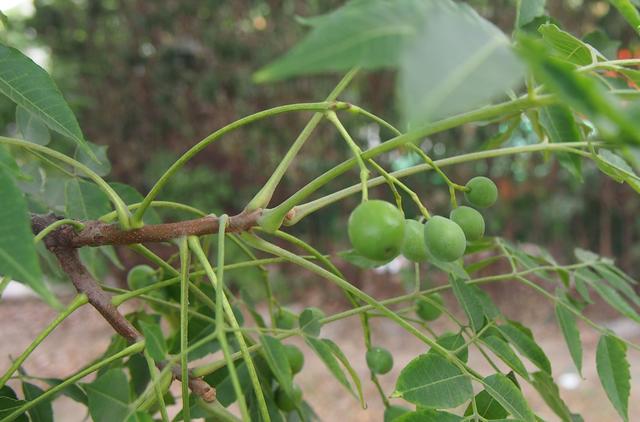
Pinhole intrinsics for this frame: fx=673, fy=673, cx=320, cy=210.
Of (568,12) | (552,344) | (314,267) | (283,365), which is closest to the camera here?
(283,365)

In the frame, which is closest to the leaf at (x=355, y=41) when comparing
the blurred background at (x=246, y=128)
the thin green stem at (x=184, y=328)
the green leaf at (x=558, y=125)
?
the thin green stem at (x=184, y=328)

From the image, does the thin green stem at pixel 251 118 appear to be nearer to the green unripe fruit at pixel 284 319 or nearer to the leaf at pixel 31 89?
the leaf at pixel 31 89

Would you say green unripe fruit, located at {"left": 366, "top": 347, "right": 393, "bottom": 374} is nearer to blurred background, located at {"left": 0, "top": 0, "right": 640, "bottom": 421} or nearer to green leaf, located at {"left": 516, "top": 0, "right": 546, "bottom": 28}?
green leaf, located at {"left": 516, "top": 0, "right": 546, "bottom": 28}

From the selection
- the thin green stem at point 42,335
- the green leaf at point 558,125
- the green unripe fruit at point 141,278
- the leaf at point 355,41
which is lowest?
the leaf at point 355,41

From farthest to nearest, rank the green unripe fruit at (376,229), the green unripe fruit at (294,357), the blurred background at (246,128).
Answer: the blurred background at (246,128)
the green unripe fruit at (294,357)
the green unripe fruit at (376,229)

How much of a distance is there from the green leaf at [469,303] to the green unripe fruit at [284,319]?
0.24 metres

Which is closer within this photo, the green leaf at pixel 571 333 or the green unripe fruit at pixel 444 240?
the green unripe fruit at pixel 444 240

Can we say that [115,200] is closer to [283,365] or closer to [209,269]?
[209,269]

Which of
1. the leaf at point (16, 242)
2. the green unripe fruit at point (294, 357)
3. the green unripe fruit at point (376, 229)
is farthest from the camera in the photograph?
the green unripe fruit at point (294, 357)

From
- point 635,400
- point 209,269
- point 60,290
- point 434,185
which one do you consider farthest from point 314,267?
point 60,290

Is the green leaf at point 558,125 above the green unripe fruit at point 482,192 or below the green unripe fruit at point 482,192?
above

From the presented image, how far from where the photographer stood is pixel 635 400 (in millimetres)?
3133

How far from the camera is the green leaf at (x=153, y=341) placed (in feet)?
1.61

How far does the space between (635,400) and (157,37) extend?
3993 millimetres
